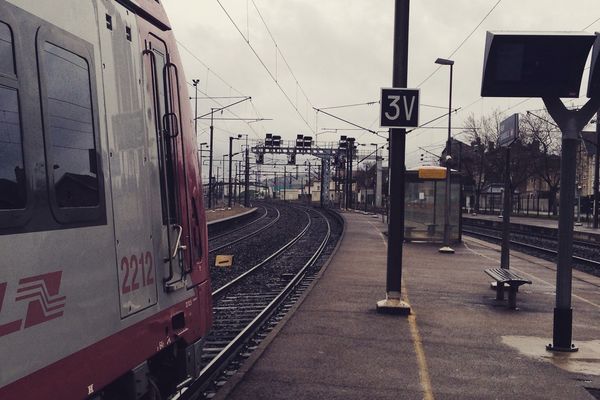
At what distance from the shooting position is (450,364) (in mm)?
7543

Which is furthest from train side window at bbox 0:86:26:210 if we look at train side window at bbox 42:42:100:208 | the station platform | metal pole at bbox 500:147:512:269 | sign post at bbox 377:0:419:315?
metal pole at bbox 500:147:512:269

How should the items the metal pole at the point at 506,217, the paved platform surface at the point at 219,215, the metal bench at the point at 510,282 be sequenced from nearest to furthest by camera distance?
the metal bench at the point at 510,282 → the metal pole at the point at 506,217 → the paved platform surface at the point at 219,215

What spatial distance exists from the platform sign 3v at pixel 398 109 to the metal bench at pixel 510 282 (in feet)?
9.22

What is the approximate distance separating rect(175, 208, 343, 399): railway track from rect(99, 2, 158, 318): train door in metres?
2.06

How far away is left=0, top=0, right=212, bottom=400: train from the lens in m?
2.98

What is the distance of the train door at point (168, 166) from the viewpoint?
479 centimetres

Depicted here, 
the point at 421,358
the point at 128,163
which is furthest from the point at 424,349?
the point at 128,163

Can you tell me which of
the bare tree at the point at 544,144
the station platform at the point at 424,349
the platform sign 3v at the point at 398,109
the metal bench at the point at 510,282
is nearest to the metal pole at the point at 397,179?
the platform sign 3v at the point at 398,109

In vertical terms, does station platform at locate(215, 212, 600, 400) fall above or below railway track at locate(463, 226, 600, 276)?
above

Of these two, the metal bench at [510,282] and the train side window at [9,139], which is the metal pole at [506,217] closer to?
the metal bench at [510,282]

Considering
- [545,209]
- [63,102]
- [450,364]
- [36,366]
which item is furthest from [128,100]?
[545,209]

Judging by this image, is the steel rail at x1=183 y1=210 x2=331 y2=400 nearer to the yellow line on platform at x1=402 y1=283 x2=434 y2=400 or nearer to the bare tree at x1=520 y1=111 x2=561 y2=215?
the yellow line on platform at x1=402 y1=283 x2=434 y2=400

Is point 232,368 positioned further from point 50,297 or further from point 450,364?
point 50,297

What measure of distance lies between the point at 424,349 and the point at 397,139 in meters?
3.55
